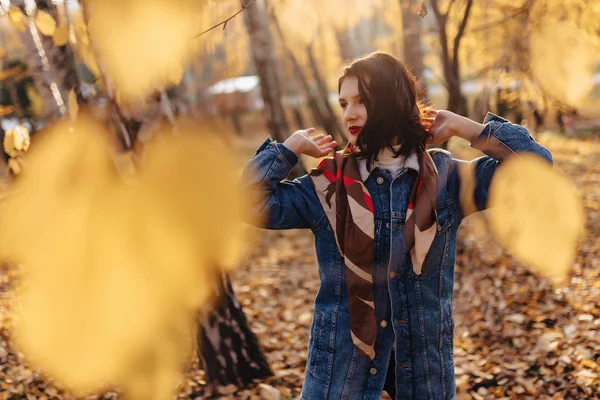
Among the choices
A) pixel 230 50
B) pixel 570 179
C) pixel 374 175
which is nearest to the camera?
pixel 374 175

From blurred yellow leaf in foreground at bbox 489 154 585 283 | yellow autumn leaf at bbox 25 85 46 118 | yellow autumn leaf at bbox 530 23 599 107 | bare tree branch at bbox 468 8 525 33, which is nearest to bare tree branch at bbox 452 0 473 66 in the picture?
bare tree branch at bbox 468 8 525 33

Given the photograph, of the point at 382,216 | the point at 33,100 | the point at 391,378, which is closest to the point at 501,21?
the point at 382,216

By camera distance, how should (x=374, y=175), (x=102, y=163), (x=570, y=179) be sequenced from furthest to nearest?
(x=570, y=179) < (x=102, y=163) < (x=374, y=175)

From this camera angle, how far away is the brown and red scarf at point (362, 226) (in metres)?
1.92

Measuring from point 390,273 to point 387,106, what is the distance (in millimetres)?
644

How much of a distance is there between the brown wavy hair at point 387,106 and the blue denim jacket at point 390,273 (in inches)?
5.0

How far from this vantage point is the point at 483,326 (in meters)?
4.54

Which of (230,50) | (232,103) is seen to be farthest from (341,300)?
(232,103)

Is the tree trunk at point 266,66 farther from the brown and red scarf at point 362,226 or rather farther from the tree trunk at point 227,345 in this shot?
the brown and red scarf at point 362,226

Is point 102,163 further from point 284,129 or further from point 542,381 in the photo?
point 284,129

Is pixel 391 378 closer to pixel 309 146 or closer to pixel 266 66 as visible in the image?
pixel 309 146

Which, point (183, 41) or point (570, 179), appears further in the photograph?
point (570, 179)

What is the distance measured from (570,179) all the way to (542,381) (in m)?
8.42

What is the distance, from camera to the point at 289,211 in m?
2.02
